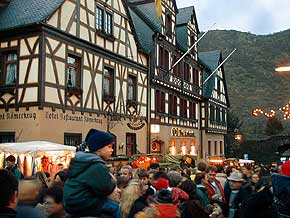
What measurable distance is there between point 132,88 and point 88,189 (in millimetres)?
18420

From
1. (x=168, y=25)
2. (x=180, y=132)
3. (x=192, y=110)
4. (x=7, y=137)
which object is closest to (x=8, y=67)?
(x=7, y=137)

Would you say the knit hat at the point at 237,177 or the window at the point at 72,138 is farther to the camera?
the window at the point at 72,138

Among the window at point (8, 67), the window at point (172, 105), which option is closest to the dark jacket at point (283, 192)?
the window at point (8, 67)

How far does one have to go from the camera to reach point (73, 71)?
645 inches

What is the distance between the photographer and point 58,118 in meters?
15.0

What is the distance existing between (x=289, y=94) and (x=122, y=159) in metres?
62.1

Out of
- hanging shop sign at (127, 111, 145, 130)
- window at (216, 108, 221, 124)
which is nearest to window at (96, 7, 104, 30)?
hanging shop sign at (127, 111, 145, 130)

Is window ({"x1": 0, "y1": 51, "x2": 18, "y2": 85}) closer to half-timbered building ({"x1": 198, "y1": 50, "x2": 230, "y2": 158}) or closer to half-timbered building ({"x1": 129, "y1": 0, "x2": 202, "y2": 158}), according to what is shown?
Result: half-timbered building ({"x1": 129, "y1": 0, "x2": 202, "y2": 158})

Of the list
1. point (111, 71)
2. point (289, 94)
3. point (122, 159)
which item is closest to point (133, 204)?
point (122, 159)

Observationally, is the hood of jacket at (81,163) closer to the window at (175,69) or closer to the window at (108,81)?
the window at (108,81)

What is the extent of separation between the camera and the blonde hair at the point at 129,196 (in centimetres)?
465

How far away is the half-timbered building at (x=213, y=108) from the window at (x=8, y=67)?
17351 millimetres

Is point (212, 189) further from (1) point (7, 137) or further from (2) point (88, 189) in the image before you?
(1) point (7, 137)

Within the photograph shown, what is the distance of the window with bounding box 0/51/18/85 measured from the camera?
1524cm
